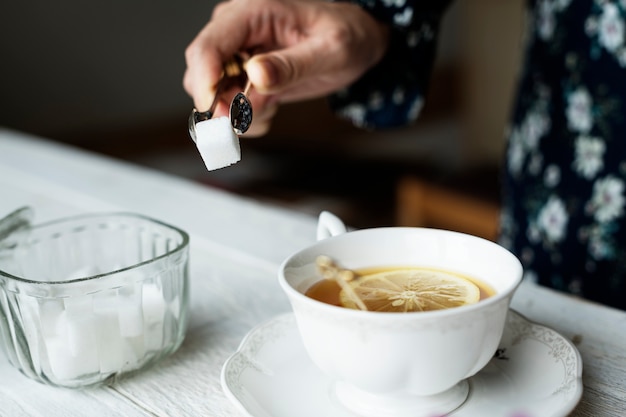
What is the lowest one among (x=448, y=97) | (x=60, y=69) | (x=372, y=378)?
(x=448, y=97)

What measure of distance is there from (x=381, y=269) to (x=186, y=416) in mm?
148

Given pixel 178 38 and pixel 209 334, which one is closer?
pixel 209 334

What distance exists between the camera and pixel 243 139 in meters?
2.66

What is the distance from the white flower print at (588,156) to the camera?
84cm

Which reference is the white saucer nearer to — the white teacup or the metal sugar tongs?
the white teacup

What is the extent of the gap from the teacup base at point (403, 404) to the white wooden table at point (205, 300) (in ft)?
0.23

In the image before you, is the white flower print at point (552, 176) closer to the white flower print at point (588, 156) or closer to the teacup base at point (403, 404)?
the white flower print at point (588, 156)

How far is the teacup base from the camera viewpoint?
0.40 metres

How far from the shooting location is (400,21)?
797 millimetres

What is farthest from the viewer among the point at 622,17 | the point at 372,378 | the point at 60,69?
the point at 60,69

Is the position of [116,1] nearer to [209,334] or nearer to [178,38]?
[178,38]

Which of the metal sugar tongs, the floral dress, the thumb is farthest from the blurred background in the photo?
the metal sugar tongs

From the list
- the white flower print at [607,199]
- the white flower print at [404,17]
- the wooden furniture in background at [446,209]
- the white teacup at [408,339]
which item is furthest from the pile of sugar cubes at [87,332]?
the wooden furniture in background at [446,209]

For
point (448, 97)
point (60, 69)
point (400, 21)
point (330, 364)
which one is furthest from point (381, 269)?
point (448, 97)
